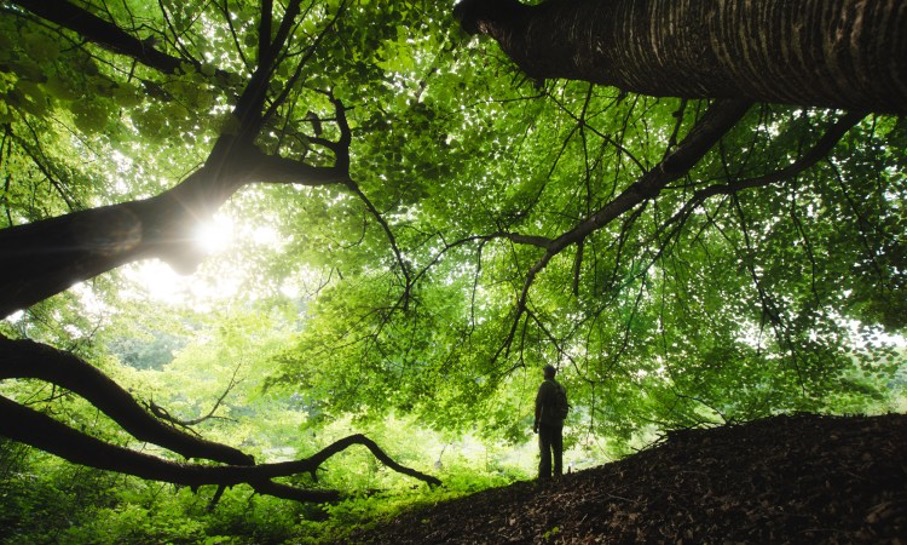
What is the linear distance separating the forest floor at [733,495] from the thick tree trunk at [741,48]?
70.9 inches

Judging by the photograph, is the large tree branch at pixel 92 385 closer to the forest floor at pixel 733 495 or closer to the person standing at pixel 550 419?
the forest floor at pixel 733 495

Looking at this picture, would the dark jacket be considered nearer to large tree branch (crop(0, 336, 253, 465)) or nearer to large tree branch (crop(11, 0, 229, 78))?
large tree branch (crop(0, 336, 253, 465))

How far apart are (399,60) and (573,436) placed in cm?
918

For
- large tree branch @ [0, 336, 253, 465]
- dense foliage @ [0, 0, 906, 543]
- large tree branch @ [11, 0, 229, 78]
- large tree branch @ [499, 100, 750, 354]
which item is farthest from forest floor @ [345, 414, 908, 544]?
large tree branch @ [11, 0, 229, 78]

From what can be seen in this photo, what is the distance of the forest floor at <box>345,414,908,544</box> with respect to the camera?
1.87 metres

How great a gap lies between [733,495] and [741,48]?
258cm

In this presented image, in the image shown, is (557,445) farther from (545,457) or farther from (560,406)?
(560,406)

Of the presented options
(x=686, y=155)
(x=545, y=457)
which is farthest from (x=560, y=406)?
(x=686, y=155)

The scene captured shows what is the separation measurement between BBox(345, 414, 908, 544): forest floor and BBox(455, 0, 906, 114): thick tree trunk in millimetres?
1801

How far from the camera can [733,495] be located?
8.03 ft

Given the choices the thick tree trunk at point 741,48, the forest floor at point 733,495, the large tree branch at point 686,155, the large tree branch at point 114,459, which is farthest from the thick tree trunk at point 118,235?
the forest floor at point 733,495

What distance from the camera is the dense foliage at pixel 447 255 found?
5039mm

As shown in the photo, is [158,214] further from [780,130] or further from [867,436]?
[780,130]

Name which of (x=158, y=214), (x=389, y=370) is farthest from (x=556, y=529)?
(x=389, y=370)
